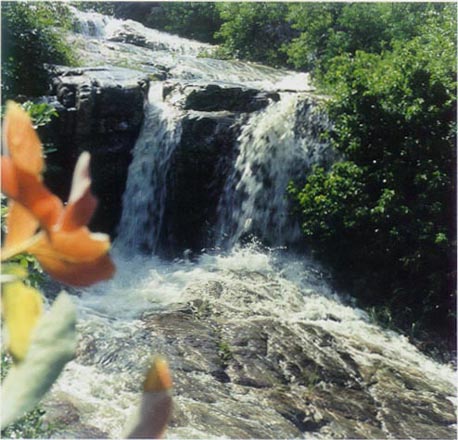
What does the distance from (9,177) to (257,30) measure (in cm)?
1068

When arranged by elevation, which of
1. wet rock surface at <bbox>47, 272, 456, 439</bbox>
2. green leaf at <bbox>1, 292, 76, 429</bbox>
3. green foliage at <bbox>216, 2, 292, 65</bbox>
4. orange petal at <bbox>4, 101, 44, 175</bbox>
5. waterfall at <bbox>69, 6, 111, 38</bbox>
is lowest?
wet rock surface at <bbox>47, 272, 456, 439</bbox>

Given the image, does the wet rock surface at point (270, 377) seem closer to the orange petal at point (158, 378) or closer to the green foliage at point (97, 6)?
the orange petal at point (158, 378)

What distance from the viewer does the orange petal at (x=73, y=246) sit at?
169mm

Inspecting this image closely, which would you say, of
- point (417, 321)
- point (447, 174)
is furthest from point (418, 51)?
point (417, 321)

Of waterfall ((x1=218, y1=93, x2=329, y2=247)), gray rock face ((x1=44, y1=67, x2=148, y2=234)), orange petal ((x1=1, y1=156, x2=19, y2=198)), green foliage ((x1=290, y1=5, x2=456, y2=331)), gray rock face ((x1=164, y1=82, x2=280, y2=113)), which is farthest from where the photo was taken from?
gray rock face ((x1=164, y1=82, x2=280, y2=113))

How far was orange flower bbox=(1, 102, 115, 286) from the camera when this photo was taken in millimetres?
162

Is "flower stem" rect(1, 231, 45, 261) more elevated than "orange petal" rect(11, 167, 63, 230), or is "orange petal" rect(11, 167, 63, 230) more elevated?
"orange petal" rect(11, 167, 63, 230)

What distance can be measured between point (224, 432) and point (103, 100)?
399cm

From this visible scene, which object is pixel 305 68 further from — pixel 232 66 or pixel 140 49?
pixel 140 49

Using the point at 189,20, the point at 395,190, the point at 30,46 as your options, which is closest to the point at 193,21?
the point at 189,20

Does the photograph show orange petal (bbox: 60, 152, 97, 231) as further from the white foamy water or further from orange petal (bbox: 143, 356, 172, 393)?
the white foamy water

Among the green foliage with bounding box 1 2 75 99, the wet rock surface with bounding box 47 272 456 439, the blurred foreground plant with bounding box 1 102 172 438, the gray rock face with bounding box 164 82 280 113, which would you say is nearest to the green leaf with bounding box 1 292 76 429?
the blurred foreground plant with bounding box 1 102 172 438

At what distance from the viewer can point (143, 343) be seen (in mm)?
3814

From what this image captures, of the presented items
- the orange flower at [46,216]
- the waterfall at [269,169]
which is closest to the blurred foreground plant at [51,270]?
the orange flower at [46,216]
